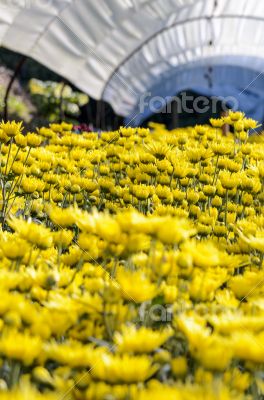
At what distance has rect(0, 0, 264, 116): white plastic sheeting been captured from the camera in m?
8.12

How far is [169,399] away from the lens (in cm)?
91

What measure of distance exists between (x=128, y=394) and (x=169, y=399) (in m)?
0.12

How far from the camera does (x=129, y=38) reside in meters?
10.3
